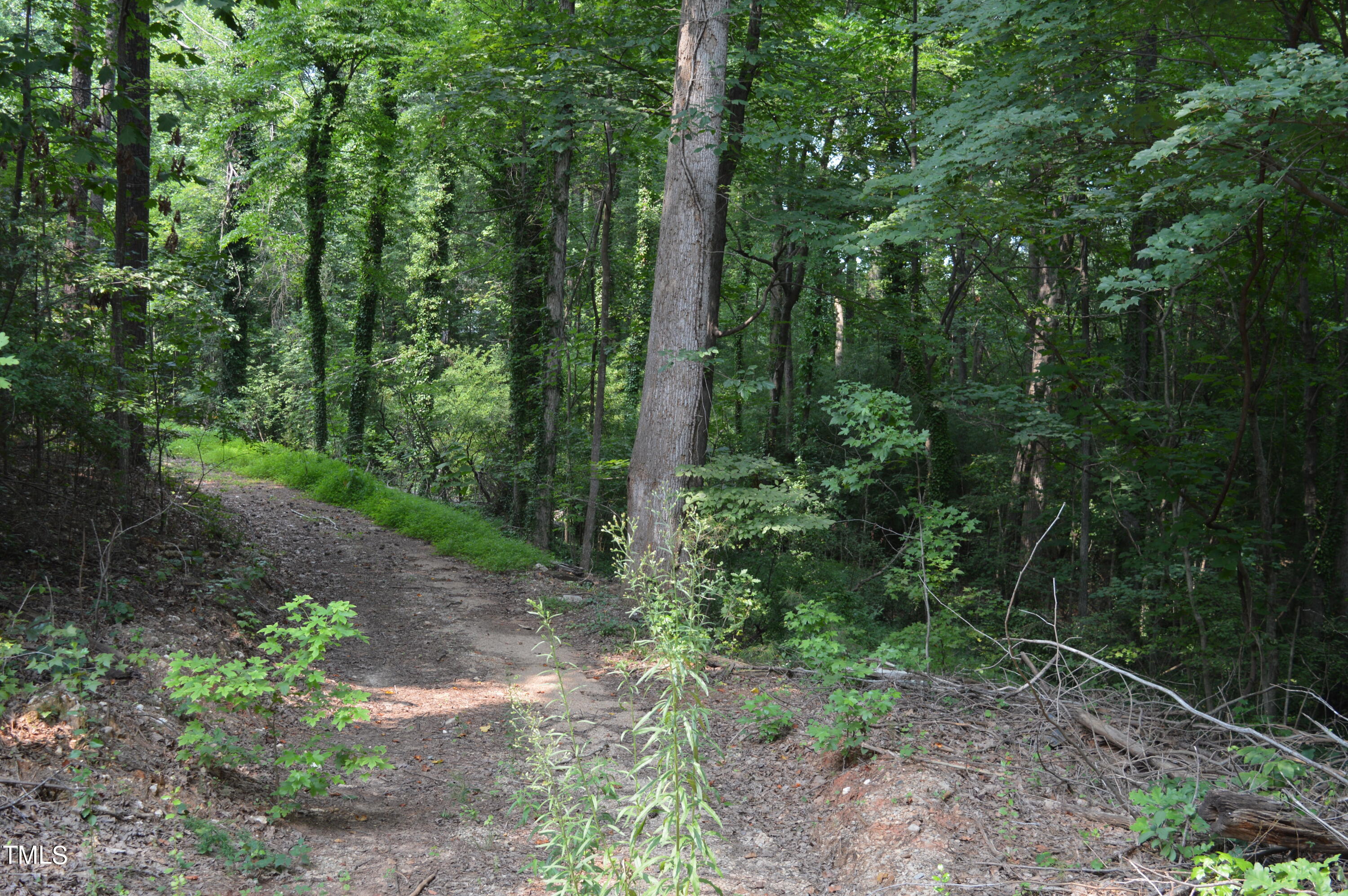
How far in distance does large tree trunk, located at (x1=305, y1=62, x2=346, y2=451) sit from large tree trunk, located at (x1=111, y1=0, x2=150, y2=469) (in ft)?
30.0

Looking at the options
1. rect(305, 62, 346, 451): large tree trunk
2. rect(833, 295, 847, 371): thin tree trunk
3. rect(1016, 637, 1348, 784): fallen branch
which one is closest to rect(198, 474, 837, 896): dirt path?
rect(1016, 637, 1348, 784): fallen branch

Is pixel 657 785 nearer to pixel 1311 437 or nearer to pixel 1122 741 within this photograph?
pixel 1122 741

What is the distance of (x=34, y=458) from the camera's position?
569 cm

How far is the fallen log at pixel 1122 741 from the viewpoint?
4078 millimetres

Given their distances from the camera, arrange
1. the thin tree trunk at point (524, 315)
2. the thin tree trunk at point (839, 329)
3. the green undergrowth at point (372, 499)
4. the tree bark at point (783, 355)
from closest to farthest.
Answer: the green undergrowth at point (372, 499)
the tree bark at point (783, 355)
the thin tree trunk at point (524, 315)
the thin tree trunk at point (839, 329)

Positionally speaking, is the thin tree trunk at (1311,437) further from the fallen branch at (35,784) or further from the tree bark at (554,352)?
the fallen branch at (35,784)

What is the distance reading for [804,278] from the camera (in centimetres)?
1184

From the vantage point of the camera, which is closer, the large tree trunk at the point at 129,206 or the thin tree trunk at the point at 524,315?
the large tree trunk at the point at 129,206

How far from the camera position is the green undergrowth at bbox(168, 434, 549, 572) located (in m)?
11.5

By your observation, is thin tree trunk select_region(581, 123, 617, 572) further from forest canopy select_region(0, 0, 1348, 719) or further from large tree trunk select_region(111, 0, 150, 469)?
large tree trunk select_region(111, 0, 150, 469)

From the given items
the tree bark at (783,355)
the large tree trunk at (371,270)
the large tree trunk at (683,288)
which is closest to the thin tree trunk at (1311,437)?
the large tree trunk at (683,288)

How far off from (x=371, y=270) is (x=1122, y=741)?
16.5m

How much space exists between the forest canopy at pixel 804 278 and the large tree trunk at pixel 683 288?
4 cm

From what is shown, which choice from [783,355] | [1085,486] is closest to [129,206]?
[783,355]
